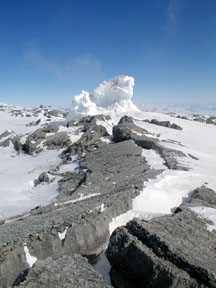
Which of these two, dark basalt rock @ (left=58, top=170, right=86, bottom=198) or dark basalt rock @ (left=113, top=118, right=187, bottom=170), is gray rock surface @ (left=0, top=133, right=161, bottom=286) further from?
dark basalt rock @ (left=113, top=118, right=187, bottom=170)

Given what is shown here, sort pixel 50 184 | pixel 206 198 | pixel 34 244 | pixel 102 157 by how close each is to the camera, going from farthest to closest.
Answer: pixel 102 157 < pixel 50 184 < pixel 206 198 < pixel 34 244

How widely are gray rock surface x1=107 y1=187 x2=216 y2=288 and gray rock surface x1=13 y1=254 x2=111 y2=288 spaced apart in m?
0.86

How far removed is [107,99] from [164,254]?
40133 mm

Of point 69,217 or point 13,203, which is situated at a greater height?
point 69,217

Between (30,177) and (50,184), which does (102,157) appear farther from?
(30,177)

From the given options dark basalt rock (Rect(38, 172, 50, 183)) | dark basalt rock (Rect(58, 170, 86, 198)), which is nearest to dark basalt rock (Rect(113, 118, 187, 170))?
dark basalt rock (Rect(58, 170, 86, 198))

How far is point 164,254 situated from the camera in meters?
4.13

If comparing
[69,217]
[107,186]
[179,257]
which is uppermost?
[179,257]

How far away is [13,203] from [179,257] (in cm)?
1071

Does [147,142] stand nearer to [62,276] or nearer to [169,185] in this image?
[169,185]

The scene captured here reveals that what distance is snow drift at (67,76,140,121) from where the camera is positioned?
132 feet

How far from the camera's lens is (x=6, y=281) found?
466 centimetres

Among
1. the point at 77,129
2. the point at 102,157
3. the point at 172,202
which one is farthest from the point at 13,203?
the point at 77,129

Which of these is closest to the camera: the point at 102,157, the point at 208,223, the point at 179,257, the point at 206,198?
the point at 179,257
